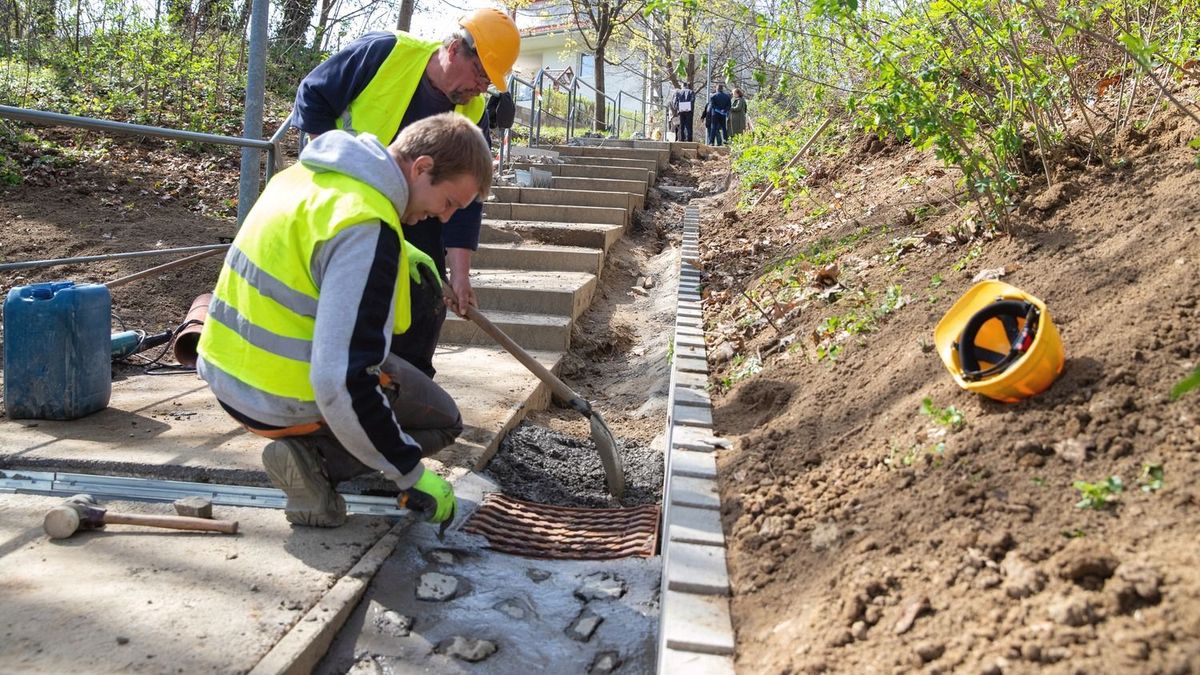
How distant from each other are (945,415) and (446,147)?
5.23 feet

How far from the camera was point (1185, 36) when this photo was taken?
4.09 metres

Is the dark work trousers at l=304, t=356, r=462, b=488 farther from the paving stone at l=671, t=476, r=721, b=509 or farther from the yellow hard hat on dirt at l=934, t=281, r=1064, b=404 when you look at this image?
the yellow hard hat on dirt at l=934, t=281, r=1064, b=404

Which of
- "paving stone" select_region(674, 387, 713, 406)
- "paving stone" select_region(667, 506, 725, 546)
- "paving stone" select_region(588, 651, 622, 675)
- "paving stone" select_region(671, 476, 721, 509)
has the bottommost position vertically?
"paving stone" select_region(588, 651, 622, 675)

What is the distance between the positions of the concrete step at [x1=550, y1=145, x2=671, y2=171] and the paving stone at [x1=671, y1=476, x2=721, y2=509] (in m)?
10.9

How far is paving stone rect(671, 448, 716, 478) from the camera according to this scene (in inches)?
118

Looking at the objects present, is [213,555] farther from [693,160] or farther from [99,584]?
[693,160]

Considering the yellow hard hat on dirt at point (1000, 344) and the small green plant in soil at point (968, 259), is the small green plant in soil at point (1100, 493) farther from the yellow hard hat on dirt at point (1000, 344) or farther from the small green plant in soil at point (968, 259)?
the small green plant in soil at point (968, 259)

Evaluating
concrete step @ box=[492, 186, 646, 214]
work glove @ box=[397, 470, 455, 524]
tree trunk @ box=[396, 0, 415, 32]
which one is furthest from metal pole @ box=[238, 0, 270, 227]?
tree trunk @ box=[396, 0, 415, 32]

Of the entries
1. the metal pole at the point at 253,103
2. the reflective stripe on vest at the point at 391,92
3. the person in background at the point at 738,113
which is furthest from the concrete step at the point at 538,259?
the person in background at the point at 738,113

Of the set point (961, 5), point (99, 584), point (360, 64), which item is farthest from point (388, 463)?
point (961, 5)

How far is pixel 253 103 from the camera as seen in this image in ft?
18.4

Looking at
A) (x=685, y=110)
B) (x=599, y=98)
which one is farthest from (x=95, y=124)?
(x=599, y=98)

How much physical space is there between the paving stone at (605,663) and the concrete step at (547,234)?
19.6ft

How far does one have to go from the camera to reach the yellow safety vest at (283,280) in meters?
2.46
